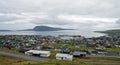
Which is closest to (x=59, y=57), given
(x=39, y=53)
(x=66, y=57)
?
(x=66, y=57)

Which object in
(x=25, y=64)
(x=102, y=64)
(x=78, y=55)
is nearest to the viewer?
(x=25, y=64)

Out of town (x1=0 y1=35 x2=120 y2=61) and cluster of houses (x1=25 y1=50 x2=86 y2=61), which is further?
town (x1=0 y1=35 x2=120 y2=61)

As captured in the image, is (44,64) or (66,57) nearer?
(44,64)

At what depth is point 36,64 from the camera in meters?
43.5

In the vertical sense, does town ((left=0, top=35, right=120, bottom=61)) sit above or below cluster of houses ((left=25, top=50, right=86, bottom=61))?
below

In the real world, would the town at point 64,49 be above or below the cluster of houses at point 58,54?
below

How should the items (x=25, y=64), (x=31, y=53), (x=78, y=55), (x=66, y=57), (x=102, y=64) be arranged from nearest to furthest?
(x=25, y=64)
(x=102, y=64)
(x=66, y=57)
(x=31, y=53)
(x=78, y=55)

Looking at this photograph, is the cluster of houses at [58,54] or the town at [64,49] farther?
the town at [64,49]

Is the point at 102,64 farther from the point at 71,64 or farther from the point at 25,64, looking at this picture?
the point at 25,64

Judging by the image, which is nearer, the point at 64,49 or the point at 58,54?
the point at 58,54

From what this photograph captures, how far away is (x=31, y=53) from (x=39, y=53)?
234 centimetres

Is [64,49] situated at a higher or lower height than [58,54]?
lower

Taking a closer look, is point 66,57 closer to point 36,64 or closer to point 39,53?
point 39,53

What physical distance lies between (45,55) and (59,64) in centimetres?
2250
